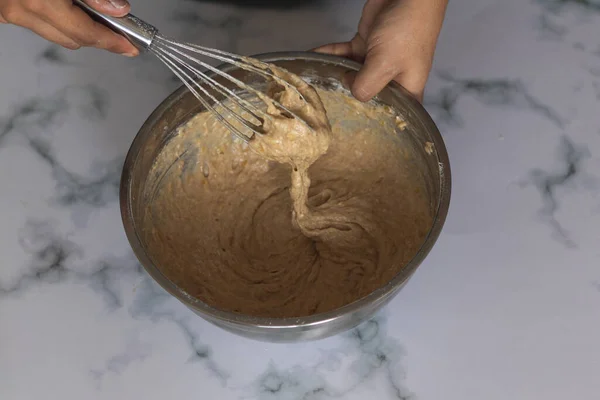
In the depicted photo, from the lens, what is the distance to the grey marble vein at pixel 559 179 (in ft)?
4.15

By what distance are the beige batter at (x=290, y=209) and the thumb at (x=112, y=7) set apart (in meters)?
0.28

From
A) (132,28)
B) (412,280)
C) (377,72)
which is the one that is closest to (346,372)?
(412,280)

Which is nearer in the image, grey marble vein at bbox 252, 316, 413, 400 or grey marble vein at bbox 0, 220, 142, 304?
grey marble vein at bbox 252, 316, 413, 400

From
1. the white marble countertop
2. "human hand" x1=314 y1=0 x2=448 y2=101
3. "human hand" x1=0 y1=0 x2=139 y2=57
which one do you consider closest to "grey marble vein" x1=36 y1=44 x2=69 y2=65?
the white marble countertop

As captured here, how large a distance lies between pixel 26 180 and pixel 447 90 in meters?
0.91

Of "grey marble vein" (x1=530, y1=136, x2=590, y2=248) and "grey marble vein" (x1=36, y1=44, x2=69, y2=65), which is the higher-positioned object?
"grey marble vein" (x1=530, y1=136, x2=590, y2=248)

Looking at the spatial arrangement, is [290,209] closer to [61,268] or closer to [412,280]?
[412,280]

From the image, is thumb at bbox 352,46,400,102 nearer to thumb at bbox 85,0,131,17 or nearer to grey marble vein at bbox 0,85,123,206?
thumb at bbox 85,0,131,17

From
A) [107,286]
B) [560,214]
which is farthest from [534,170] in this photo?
[107,286]

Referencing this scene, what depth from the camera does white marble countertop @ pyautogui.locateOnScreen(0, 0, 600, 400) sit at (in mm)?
1134

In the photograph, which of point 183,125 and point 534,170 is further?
point 534,170

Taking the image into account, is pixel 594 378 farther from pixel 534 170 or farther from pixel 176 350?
pixel 176 350

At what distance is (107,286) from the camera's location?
1.24m

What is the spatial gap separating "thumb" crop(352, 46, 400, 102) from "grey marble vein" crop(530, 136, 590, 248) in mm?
391
